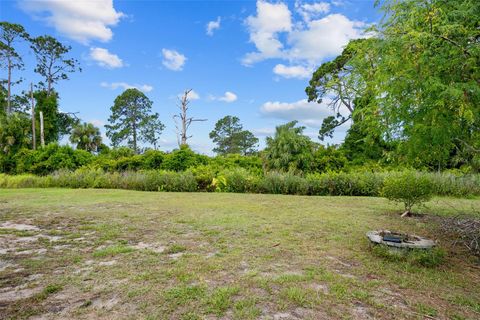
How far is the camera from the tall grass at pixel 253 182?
10.3 m

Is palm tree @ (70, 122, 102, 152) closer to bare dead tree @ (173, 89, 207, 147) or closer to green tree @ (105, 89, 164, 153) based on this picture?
green tree @ (105, 89, 164, 153)

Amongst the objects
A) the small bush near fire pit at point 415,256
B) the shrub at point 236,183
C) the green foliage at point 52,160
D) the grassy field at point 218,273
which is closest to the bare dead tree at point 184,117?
the green foliage at point 52,160

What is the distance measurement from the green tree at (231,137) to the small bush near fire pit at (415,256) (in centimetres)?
2926

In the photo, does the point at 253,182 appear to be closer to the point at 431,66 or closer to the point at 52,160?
the point at 431,66

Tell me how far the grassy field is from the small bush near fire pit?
9 cm

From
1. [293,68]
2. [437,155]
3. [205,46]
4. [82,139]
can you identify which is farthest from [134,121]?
[437,155]

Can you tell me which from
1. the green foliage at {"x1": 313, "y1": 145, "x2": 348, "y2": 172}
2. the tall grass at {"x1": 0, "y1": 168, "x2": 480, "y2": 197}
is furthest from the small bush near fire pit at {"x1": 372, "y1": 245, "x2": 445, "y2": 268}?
the green foliage at {"x1": 313, "y1": 145, "x2": 348, "y2": 172}

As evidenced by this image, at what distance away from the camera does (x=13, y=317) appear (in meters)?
2.00

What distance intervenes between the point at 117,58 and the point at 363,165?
45.6 feet

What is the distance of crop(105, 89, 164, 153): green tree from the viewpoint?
29.9 meters

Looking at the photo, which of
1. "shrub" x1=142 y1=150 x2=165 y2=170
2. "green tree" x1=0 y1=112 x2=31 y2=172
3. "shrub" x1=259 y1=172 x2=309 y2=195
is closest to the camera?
"shrub" x1=259 y1=172 x2=309 y2=195

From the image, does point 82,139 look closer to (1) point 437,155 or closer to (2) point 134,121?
(2) point 134,121

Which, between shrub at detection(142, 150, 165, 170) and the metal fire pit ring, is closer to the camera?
the metal fire pit ring

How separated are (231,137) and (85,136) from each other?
15.1 metres
